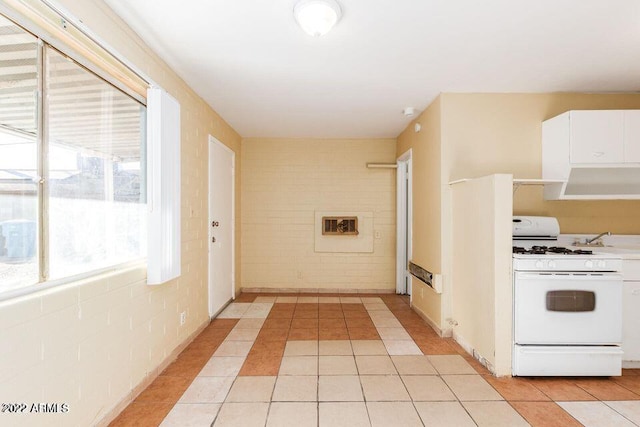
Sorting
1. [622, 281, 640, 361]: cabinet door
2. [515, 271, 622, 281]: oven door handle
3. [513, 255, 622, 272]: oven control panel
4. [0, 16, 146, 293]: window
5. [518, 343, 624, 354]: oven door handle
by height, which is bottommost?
[518, 343, 624, 354]: oven door handle

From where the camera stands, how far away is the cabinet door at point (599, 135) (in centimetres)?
321

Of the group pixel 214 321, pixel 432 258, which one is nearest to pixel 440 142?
pixel 432 258

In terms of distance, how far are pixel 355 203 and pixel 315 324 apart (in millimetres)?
2302

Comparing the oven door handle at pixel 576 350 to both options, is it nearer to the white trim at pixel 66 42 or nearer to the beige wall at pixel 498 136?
the beige wall at pixel 498 136

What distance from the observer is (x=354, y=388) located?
251 centimetres

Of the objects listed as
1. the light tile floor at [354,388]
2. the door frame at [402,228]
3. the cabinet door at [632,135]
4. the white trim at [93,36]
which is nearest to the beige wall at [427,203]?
the light tile floor at [354,388]

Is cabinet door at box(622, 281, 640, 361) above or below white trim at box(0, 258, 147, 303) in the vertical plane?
below

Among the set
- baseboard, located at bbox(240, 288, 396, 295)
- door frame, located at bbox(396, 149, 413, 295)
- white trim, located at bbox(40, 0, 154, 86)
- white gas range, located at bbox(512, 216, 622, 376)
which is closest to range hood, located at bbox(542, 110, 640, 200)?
white gas range, located at bbox(512, 216, 622, 376)

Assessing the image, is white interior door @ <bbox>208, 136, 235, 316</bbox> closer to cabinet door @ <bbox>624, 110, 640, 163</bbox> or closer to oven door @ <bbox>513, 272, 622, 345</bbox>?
oven door @ <bbox>513, 272, 622, 345</bbox>

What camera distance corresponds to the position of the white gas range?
2619 millimetres

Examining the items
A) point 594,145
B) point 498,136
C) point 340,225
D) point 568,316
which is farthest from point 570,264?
point 340,225

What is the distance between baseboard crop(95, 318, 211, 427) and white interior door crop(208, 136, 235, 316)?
0.84 m

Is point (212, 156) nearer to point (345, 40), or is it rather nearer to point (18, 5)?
point (345, 40)

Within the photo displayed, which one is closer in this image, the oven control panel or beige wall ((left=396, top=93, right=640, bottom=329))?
the oven control panel
